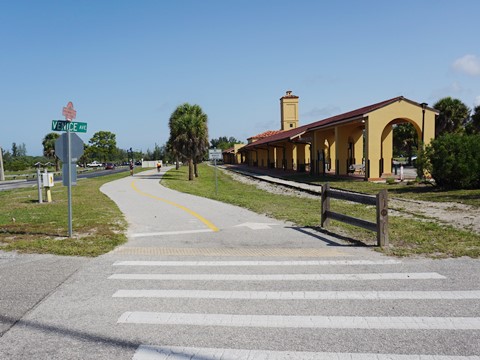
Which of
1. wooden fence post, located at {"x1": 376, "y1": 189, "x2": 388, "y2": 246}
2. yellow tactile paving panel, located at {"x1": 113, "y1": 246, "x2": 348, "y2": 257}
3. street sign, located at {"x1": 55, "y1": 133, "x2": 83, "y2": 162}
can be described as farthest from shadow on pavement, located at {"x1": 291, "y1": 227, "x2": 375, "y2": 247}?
street sign, located at {"x1": 55, "y1": 133, "x2": 83, "y2": 162}

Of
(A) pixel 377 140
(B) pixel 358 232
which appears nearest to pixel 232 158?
(A) pixel 377 140

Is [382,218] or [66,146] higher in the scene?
[66,146]

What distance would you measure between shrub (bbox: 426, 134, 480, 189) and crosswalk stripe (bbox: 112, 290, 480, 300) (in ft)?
49.1

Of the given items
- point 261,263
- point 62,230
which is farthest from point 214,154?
point 261,263

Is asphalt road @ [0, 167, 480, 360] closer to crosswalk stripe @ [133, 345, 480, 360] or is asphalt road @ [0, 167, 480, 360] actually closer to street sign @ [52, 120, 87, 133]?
crosswalk stripe @ [133, 345, 480, 360]

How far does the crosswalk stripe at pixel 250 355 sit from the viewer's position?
10.8 ft

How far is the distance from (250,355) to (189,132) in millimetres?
30019

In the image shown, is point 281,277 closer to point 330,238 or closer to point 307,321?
point 307,321

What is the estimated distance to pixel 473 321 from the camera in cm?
395

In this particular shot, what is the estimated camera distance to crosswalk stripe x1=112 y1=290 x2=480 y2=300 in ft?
15.4

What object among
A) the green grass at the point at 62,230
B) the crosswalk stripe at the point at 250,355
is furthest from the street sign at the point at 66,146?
the crosswalk stripe at the point at 250,355

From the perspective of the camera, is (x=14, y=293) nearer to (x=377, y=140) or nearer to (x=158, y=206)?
(x=158, y=206)

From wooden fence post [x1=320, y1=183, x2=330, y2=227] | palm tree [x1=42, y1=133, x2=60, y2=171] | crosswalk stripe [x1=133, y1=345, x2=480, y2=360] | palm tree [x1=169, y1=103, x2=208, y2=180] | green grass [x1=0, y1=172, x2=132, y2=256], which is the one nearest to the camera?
crosswalk stripe [x1=133, y1=345, x2=480, y2=360]

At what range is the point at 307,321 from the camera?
4.05m
